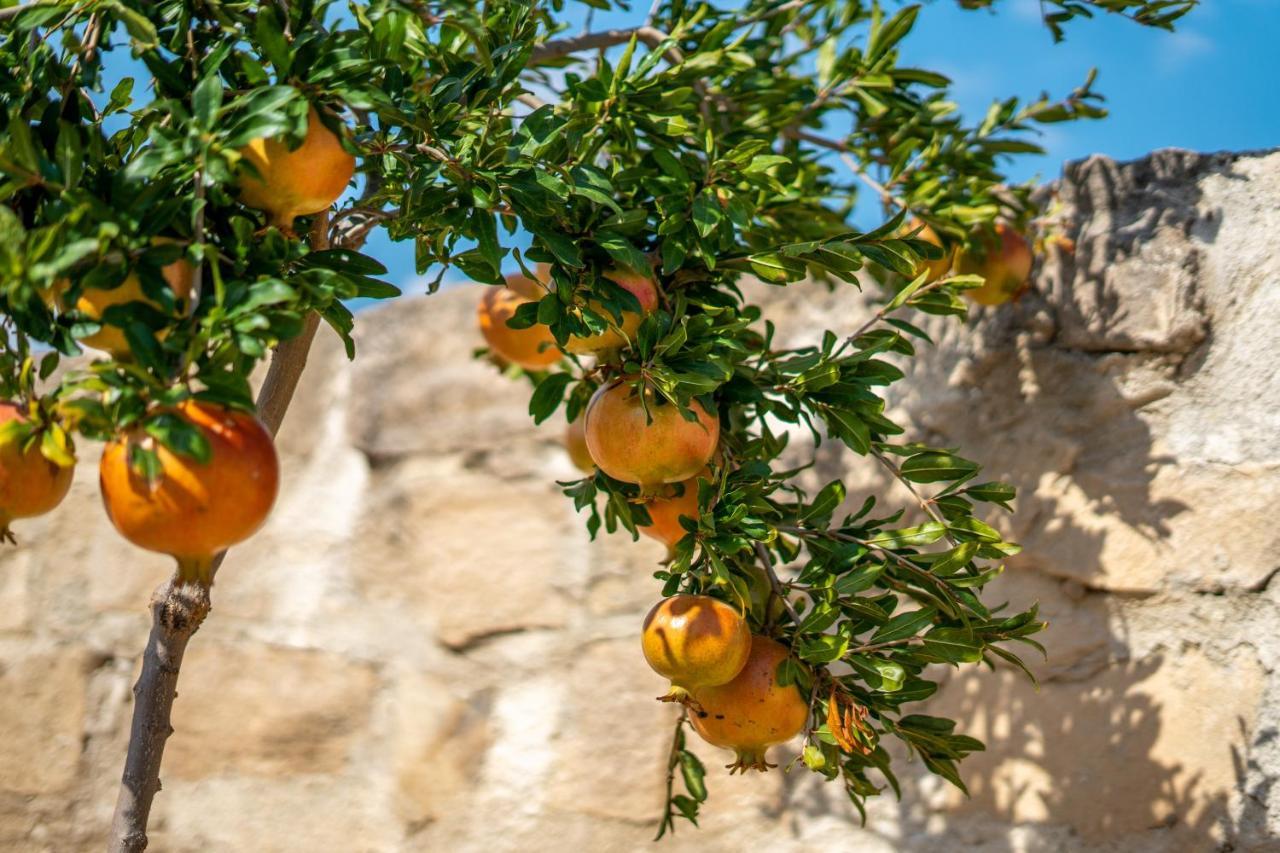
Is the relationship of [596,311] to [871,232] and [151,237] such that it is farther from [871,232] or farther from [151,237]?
[151,237]

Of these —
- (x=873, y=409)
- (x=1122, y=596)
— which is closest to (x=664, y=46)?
(x=873, y=409)

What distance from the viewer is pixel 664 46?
1.10 metres

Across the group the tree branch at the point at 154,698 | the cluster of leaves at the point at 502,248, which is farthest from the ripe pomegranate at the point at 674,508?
the tree branch at the point at 154,698

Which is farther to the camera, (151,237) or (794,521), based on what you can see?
(794,521)

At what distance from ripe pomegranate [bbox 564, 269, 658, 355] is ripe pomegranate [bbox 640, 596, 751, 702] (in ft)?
0.75

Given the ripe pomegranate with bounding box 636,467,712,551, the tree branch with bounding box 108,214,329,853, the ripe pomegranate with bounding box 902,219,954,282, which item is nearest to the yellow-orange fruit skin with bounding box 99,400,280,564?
the tree branch with bounding box 108,214,329,853

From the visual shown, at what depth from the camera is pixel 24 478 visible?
892mm

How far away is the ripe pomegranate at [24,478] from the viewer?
0.88m

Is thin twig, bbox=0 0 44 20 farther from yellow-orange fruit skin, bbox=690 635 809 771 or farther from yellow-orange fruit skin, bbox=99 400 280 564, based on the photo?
yellow-orange fruit skin, bbox=690 635 809 771

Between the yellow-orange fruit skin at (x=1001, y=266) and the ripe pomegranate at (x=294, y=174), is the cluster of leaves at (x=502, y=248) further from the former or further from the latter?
the yellow-orange fruit skin at (x=1001, y=266)

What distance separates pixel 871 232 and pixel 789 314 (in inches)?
32.9

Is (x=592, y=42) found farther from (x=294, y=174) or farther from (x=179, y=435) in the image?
(x=179, y=435)

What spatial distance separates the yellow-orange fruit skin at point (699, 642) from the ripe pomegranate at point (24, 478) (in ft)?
1.55

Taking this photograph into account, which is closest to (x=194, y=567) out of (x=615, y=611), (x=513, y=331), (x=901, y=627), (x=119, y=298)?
(x=119, y=298)
